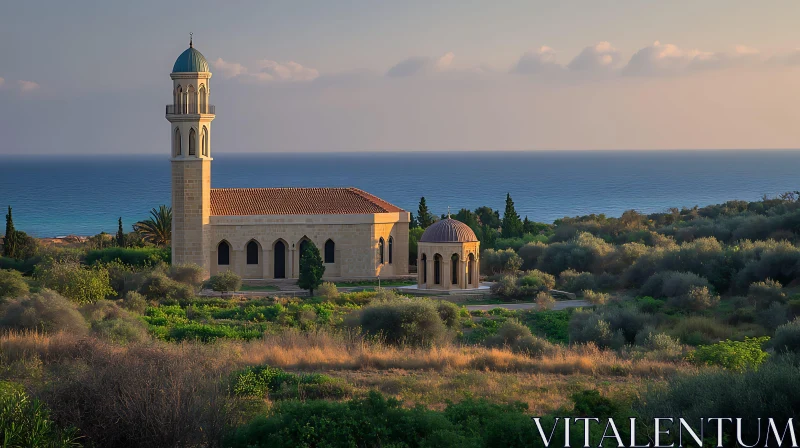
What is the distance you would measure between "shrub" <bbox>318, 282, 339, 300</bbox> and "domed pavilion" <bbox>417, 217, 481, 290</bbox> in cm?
413

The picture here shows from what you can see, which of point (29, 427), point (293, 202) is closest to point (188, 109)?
point (293, 202)

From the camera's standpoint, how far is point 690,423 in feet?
34.4

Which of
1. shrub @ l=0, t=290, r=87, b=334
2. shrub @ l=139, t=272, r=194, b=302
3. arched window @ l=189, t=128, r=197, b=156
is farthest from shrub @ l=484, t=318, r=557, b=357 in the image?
arched window @ l=189, t=128, r=197, b=156

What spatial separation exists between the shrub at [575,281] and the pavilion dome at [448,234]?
13.1 feet

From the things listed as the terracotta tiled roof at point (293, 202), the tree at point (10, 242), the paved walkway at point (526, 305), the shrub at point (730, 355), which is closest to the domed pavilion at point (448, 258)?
the paved walkway at point (526, 305)

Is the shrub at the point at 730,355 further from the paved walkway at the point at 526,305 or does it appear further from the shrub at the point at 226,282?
the shrub at the point at 226,282

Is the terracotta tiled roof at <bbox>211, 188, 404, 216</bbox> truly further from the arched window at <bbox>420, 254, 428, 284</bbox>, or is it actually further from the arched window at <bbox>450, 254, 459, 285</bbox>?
the arched window at <bbox>450, 254, 459, 285</bbox>

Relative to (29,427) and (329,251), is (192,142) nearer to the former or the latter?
(329,251)

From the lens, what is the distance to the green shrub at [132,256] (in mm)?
39750

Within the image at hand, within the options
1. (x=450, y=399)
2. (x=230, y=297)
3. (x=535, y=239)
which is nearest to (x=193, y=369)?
(x=450, y=399)

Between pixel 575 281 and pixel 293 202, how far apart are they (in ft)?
41.1

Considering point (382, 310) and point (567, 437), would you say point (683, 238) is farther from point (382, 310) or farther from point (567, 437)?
point (567, 437)

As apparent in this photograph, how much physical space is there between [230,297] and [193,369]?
21.5 meters

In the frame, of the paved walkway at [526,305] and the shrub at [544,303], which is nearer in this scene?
the shrub at [544,303]
